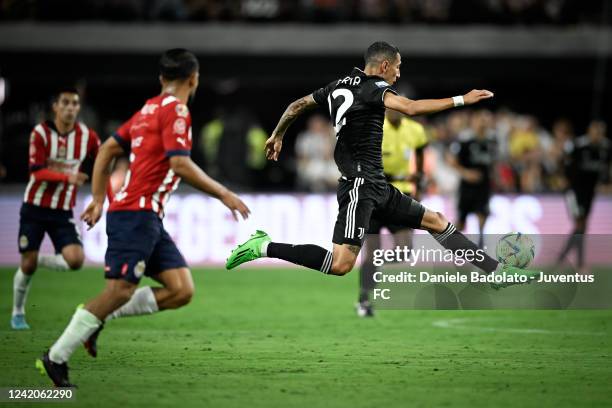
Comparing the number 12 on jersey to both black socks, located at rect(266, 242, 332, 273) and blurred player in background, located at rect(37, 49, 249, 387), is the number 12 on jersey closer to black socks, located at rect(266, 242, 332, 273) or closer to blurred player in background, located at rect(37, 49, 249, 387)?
black socks, located at rect(266, 242, 332, 273)

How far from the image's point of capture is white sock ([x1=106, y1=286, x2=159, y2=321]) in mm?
8305

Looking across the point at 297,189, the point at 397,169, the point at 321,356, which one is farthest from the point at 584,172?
the point at 321,356

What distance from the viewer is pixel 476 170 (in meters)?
17.9

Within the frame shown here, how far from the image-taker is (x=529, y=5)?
27.9 meters

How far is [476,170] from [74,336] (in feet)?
37.2

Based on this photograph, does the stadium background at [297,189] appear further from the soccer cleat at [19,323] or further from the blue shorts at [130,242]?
the blue shorts at [130,242]

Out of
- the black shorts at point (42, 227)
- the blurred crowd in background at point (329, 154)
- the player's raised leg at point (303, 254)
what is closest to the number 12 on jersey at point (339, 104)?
the player's raised leg at point (303, 254)

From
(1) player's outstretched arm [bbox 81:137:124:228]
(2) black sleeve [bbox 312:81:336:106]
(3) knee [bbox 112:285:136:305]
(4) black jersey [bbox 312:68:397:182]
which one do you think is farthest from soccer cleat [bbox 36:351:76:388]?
(2) black sleeve [bbox 312:81:336:106]

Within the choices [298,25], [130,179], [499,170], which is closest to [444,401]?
[130,179]

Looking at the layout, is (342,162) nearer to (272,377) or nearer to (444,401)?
(272,377)

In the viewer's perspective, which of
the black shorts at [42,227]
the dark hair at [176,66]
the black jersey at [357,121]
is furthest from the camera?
the black shorts at [42,227]

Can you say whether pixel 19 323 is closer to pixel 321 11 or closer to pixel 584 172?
pixel 584 172

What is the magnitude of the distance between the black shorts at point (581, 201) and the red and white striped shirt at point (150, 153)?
479 inches

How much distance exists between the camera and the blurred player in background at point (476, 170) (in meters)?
17.8
